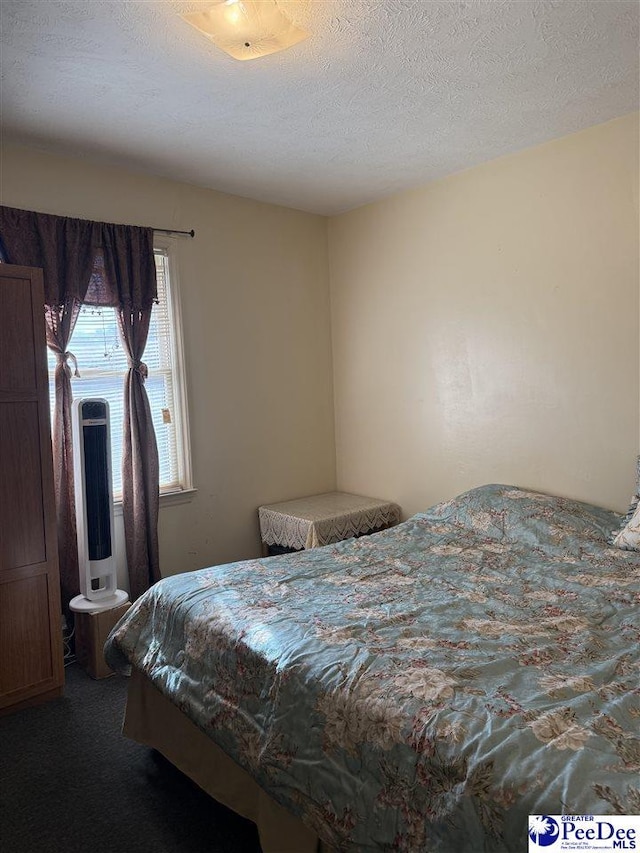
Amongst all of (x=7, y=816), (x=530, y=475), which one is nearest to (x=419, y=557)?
(x=530, y=475)

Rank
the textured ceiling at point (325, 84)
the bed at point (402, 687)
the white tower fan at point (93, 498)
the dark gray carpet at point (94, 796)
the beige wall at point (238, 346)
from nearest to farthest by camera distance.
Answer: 1. the bed at point (402, 687)
2. the dark gray carpet at point (94, 796)
3. the textured ceiling at point (325, 84)
4. the white tower fan at point (93, 498)
5. the beige wall at point (238, 346)

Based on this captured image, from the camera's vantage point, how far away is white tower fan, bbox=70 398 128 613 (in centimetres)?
279

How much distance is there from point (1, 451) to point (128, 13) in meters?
1.68

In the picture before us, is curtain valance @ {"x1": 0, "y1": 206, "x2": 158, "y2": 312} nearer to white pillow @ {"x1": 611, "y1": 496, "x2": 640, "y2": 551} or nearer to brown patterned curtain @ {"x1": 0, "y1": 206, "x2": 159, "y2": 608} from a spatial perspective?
brown patterned curtain @ {"x1": 0, "y1": 206, "x2": 159, "y2": 608}

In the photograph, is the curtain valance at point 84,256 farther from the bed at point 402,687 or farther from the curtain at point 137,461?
the bed at point 402,687

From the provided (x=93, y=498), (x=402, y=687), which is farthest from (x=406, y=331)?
(x=402, y=687)

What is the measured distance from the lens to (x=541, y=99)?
252 centimetres

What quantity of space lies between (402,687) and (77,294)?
8.26 ft

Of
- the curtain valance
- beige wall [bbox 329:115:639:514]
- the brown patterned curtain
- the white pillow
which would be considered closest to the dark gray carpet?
the brown patterned curtain

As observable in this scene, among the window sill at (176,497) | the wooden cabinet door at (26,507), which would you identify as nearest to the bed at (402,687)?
the wooden cabinet door at (26,507)

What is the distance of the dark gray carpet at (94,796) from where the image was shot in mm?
1779

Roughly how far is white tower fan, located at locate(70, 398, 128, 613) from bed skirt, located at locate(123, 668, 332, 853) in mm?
750

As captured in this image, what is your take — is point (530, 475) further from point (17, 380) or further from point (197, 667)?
point (17, 380)

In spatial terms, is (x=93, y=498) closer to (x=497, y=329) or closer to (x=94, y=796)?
(x=94, y=796)
